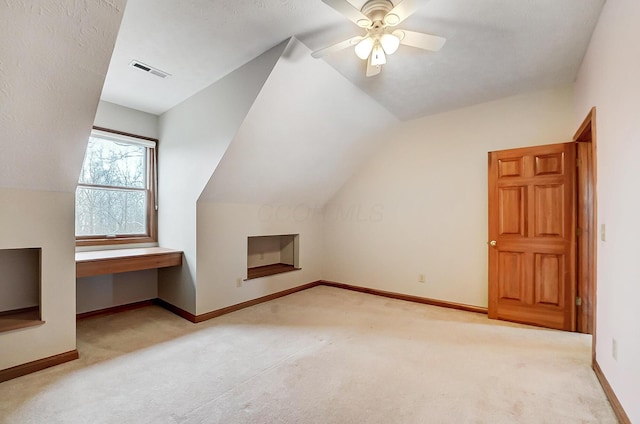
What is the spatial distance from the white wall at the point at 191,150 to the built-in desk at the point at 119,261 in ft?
0.57

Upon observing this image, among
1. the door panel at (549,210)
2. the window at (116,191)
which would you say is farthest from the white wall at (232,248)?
the door panel at (549,210)

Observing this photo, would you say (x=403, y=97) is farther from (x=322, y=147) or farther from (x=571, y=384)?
(x=571, y=384)

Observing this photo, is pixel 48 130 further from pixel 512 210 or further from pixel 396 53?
pixel 512 210

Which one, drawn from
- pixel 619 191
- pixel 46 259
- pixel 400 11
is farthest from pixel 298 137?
pixel 619 191

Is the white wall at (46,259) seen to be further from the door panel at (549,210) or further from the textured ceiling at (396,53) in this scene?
the door panel at (549,210)

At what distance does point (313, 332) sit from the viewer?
2.99 m

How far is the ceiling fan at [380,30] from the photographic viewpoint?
173 cm

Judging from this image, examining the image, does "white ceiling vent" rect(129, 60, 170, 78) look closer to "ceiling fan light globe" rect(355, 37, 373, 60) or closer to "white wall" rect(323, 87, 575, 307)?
"ceiling fan light globe" rect(355, 37, 373, 60)

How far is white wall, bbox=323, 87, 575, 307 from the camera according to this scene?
11.1 ft

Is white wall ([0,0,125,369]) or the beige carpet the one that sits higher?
white wall ([0,0,125,369])

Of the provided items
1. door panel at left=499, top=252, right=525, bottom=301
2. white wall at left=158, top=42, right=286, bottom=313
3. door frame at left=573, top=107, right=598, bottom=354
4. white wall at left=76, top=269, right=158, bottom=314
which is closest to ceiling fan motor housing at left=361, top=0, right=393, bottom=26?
white wall at left=158, top=42, right=286, bottom=313

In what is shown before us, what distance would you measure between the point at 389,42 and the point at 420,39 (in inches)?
8.9

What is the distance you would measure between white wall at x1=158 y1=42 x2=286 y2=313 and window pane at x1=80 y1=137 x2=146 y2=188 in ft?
0.90

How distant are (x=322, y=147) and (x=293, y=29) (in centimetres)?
169
